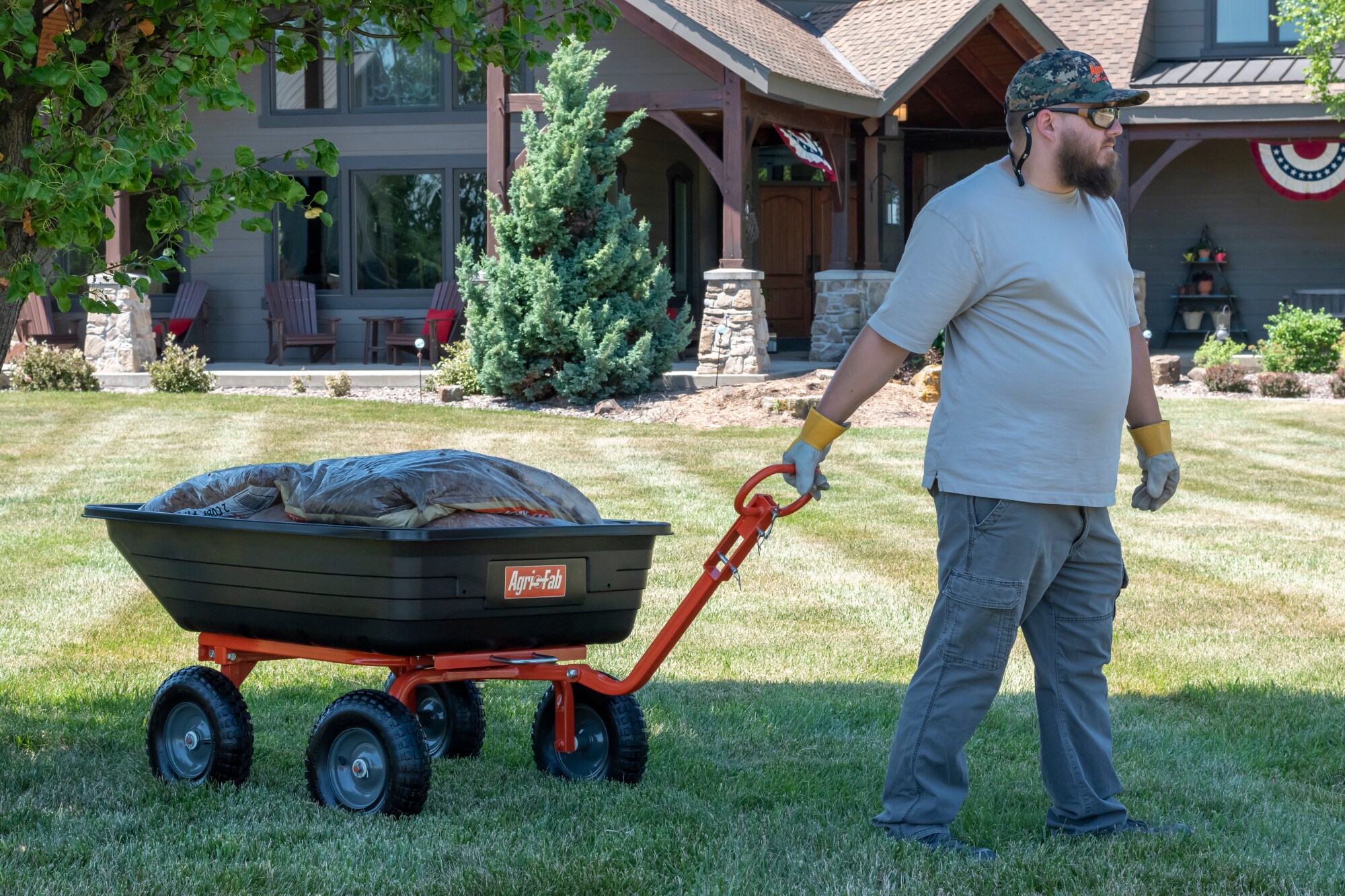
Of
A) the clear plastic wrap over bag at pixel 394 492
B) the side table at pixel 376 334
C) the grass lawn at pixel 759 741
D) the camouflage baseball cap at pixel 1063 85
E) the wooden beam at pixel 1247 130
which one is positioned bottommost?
the grass lawn at pixel 759 741

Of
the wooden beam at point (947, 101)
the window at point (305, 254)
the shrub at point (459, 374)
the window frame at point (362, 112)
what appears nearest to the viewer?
the shrub at point (459, 374)

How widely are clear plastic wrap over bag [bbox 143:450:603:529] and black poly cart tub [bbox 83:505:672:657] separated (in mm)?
132

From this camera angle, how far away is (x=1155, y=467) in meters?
3.89

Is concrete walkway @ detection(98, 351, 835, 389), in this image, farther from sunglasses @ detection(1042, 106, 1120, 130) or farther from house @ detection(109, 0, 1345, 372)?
sunglasses @ detection(1042, 106, 1120, 130)

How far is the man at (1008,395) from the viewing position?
354cm

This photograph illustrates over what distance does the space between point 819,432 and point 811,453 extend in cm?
6

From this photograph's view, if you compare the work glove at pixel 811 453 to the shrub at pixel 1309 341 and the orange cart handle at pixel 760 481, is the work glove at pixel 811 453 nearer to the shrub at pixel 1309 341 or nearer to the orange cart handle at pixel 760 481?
the orange cart handle at pixel 760 481

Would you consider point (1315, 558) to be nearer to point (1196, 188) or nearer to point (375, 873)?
point (375, 873)

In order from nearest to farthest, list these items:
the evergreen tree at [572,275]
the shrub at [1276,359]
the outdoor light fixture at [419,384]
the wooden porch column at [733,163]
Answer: the evergreen tree at [572,275] → the outdoor light fixture at [419,384] → the wooden porch column at [733,163] → the shrub at [1276,359]

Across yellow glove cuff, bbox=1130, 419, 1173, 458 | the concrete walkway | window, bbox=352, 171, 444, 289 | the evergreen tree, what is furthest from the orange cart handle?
window, bbox=352, 171, 444, 289

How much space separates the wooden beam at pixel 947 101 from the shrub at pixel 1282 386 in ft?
19.9

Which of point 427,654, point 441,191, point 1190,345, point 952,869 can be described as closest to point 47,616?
point 427,654

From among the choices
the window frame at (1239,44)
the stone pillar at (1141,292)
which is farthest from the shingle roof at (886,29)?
the window frame at (1239,44)

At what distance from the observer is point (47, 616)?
6.64 metres
